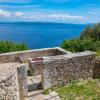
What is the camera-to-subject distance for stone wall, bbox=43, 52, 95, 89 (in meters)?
8.60

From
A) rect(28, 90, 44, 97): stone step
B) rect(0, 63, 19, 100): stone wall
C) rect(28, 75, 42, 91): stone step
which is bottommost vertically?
rect(28, 90, 44, 97): stone step

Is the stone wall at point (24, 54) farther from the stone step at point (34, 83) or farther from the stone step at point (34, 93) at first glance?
the stone step at point (34, 93)

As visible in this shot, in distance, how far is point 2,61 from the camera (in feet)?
34.9

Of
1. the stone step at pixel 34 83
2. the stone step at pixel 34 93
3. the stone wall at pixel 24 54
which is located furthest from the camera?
the stone wall at pixel 24 54

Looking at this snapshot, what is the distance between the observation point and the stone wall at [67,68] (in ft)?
28.2

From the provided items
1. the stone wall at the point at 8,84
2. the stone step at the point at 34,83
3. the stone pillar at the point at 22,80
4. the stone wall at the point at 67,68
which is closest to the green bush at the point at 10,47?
the stone step at the point at 34,83

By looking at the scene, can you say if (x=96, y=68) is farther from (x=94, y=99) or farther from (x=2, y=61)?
(x=2, y=61)

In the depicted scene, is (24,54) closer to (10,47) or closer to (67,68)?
(67,68)

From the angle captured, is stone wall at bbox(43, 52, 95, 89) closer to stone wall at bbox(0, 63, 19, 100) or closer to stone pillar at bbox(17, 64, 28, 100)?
stone pillar at bbox(17, 64, 28, 100)

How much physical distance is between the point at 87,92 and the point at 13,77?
4293mm

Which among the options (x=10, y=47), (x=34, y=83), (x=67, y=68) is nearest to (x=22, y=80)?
(x=34, y=83)

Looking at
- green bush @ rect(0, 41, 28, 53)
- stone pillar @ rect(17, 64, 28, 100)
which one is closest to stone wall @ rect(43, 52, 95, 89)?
stone pillar @ rect(17, 64, 28, 100)

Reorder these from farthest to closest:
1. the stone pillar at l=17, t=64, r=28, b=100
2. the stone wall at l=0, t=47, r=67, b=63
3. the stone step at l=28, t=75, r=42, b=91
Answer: the stone wall at l=0, t=47, r=67, b=63
the stone step at l=28, t=75, r=42, b=91
the stone pillar at l=17, t=64, r=28, b=100

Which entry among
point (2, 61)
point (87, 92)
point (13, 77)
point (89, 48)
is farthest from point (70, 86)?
point (89, 48)
